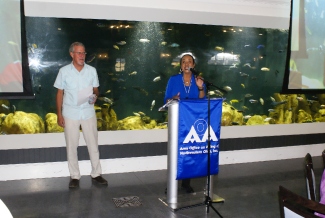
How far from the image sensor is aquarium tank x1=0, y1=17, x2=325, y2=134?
525 centimetres

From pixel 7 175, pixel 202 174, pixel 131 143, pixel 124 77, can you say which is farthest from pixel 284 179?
pixel 7 175

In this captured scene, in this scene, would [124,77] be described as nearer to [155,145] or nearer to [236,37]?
[155,145]

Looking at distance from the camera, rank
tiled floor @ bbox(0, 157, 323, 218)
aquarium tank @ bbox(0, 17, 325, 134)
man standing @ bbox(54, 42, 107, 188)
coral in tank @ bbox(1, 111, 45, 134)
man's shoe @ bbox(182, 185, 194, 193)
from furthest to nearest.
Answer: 1. aquarium tank @ bbox(0, 17, 325, 134)
2. coral in tank @ bbox(1, 111, 45, 134)
3. man standing @ bbox(54, 42, 107, 188)
4. man's shoe @ bbox(182, 185, 194, 193)
5. tiled floor @ bbox(0, 157, 323, 218)

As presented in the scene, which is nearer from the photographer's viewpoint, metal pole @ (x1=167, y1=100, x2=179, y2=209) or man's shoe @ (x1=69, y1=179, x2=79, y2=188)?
metal pole @ (x1=167, y1=100, x2=179, y2=209)

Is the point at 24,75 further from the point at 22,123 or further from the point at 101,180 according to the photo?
the point at 101,180

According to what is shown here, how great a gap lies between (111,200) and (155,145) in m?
1.55

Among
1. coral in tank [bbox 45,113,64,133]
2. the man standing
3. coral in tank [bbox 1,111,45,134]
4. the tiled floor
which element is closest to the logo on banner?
the tiled floor

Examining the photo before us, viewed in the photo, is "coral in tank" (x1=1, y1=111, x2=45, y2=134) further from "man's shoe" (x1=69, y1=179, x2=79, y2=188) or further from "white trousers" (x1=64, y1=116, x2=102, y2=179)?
"man's shoe" (x1=69, y1=179, x2=79, y2=188)

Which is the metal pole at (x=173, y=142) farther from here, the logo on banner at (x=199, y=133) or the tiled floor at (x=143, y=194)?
the tiled floor at (x=143, y=194)

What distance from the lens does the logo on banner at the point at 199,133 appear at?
374cm

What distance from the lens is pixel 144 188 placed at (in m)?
4.63

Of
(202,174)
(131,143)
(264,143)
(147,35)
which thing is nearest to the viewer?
(202,174)

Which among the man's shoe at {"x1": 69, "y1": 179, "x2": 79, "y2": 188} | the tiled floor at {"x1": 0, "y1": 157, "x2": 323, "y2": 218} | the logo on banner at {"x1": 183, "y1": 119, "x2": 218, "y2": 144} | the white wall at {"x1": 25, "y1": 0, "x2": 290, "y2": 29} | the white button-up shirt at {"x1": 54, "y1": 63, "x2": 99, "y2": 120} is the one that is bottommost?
the tiled floor at {"x1": 0, "y1": 157, "x2": 323, "y2": 218}

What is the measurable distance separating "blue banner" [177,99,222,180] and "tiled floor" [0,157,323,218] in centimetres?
49
